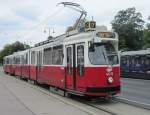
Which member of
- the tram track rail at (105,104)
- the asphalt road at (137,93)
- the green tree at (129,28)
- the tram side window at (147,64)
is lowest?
the tram track rail at (105,104)

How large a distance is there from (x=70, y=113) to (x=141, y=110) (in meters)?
2.61

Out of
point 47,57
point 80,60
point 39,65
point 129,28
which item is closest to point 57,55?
point 47,57

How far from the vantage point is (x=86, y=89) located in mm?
16516

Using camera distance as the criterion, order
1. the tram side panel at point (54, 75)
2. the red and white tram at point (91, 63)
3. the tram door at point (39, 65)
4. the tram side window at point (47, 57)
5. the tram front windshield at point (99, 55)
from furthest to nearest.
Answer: the tram door at point (39, 65) < the tram side window at point (47, 57) < the tram side panel at point (54, 75) < the tram front windshield at point (99, 55) < the red and white tram at point (91, 63)

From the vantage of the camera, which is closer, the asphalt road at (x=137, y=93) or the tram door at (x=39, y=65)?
the asphalt road at (x=137, y=93)

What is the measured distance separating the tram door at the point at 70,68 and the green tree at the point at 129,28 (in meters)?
82.4

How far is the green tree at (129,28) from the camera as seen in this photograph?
103 m

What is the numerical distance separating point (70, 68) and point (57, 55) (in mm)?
2516

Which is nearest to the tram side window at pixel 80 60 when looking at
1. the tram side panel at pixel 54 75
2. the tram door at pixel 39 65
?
the tram side panel at pixel 54 75

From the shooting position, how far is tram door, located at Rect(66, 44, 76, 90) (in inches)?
704

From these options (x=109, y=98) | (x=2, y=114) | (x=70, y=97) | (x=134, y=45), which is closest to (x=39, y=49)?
(x=70, y=97)

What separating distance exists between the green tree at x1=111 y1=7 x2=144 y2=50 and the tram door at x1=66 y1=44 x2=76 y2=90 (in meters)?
82.4

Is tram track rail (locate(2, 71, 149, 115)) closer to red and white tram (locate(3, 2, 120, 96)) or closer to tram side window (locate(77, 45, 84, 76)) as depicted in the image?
red and white tram (locate(3, 2, 120, 96))

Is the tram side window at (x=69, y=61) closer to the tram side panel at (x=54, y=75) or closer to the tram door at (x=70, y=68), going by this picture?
the tram door at (x=70, y=68)
